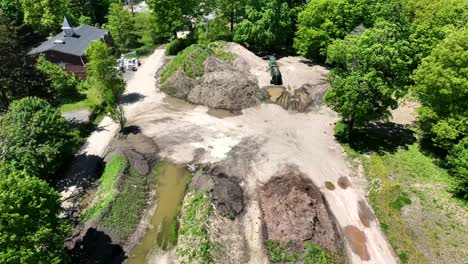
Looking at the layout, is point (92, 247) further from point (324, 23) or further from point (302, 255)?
point (324, 23)

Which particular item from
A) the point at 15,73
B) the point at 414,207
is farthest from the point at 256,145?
the point at 15,73

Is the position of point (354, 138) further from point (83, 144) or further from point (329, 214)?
point (83, 144)

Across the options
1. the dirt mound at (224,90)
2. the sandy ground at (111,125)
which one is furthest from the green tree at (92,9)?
the dirt mound at (224,90)

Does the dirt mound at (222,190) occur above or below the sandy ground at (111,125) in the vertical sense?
above

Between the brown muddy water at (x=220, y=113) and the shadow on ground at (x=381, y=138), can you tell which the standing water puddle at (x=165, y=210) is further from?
the shadow on ground at (x=381, y=138)

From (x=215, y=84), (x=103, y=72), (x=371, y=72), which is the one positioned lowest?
(x=215, y=84)
